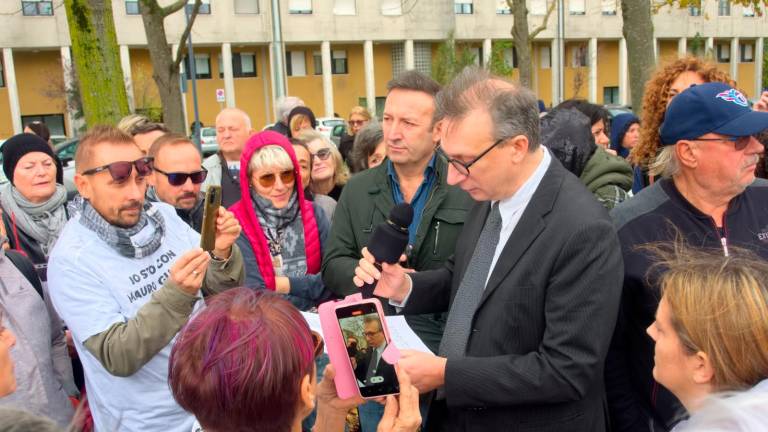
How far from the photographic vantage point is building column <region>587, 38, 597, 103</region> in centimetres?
4238

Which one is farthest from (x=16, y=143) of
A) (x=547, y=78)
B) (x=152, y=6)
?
(x=547, y=78)

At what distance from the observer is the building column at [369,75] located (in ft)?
128

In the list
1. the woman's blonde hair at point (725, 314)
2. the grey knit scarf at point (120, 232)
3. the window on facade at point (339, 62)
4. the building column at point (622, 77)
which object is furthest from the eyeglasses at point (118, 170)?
the building column at point (622, 77)

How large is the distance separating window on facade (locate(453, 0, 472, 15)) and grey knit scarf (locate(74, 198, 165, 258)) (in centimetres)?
3993

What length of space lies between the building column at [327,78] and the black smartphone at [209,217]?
121ft

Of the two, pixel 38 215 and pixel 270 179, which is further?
pixel 38 215

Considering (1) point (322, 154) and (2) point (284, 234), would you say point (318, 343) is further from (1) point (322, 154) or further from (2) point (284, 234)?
(1) point (322, 154)

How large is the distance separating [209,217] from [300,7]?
36989 mm

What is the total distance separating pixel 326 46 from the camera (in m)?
38.0

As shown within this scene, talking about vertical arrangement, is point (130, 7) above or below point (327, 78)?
above

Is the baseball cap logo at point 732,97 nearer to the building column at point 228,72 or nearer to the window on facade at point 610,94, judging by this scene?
the building column at point 228,72

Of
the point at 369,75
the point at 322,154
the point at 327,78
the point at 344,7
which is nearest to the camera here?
the point at 322,154

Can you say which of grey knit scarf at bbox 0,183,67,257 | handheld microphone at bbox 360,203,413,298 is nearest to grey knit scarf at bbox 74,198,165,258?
handheld microphone at bbox 360,203,413,298

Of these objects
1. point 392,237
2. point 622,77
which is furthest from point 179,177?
point 622,77
